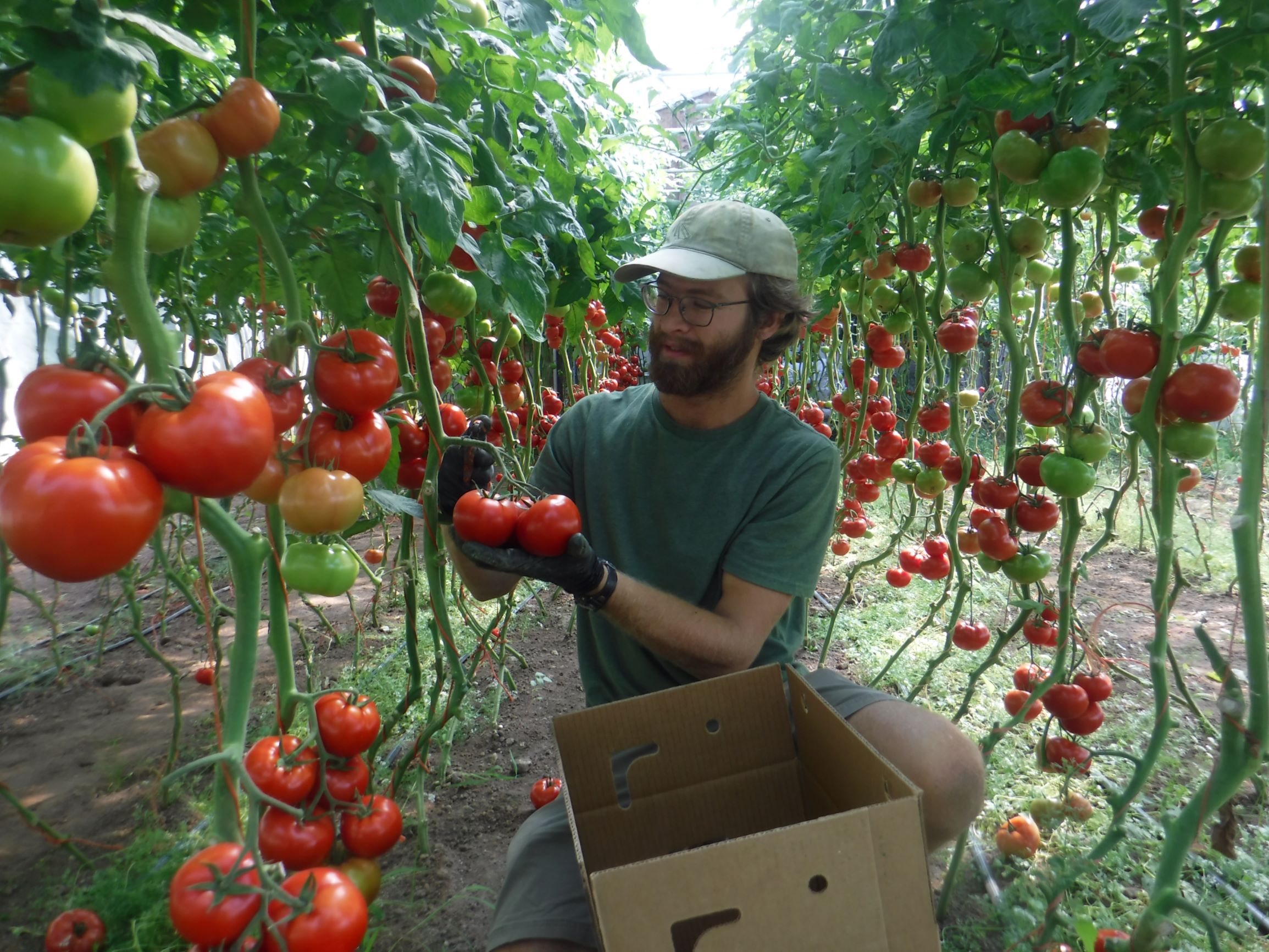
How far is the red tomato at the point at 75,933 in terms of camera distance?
55.2 inches

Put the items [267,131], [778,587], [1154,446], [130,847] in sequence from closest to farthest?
[267,131], [1154,446], [778,587], [130,847]

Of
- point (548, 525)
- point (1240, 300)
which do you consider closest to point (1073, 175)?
point (1240, 300)

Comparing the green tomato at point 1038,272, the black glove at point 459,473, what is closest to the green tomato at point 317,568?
the black glove at point 459,473

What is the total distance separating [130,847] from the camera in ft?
6.05

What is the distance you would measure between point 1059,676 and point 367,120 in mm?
1403

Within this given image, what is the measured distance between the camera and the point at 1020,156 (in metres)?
1.11

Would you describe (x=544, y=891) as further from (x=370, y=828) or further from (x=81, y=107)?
(x=81, y=107)

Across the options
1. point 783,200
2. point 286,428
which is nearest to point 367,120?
point 286,428

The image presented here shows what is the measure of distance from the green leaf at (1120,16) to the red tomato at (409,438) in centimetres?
105

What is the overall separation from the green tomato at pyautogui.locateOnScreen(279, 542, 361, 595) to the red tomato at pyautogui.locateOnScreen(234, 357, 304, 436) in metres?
0.22

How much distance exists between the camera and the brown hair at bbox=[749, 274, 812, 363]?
5.39 feet

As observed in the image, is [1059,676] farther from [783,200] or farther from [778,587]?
[783,200]

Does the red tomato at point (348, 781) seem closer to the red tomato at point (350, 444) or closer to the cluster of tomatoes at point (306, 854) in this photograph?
the cluster of tomatoes at point (306, 854)

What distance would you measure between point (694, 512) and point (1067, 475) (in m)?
0.73
